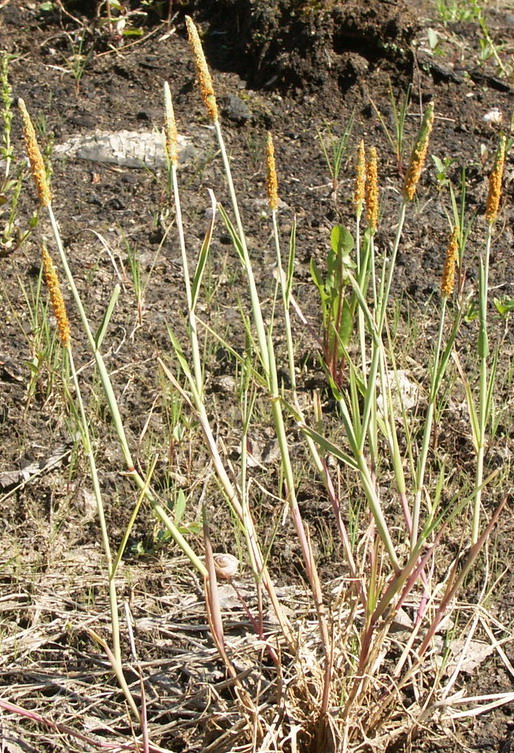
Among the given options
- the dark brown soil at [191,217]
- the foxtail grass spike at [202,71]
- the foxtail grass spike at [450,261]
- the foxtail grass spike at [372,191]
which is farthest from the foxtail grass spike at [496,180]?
the dark brown soil at [191,217]

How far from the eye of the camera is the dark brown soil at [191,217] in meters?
2.11

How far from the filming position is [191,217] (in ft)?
10.2

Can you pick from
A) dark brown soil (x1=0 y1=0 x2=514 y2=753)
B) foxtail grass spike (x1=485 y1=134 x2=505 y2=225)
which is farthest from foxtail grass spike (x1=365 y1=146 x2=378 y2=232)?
dark brown soil (x1=0 y1=0 x2=514 y2=753)

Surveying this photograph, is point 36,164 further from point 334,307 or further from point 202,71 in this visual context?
point 334,307

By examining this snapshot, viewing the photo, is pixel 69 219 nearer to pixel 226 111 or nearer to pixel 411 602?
pixel 226 111

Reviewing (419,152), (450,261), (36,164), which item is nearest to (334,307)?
(450,261)

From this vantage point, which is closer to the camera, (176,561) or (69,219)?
(176,561)

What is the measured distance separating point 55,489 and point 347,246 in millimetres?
958

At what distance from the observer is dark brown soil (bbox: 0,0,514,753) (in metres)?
2.11

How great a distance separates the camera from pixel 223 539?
7.11 feet

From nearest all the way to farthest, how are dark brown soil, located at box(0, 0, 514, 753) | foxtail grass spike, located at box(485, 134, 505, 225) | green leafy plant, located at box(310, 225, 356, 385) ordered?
1. foxtail grass spike, located at box(485, 134, 505, 225)
2. dark brown soil, located at box(0, 0, 514, 753)
3. green leafy plant, located at box(310, 225, 356, 385)

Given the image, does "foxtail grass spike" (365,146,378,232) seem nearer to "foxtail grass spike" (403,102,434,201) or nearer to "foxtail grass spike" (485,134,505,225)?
"foxtail grass spike" (403,102,434,201)

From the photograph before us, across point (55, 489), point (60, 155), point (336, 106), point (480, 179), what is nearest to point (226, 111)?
point (336, 106)

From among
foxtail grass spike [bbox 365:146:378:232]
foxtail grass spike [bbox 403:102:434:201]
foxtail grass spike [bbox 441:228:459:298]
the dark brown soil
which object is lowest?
the dark brown soil
